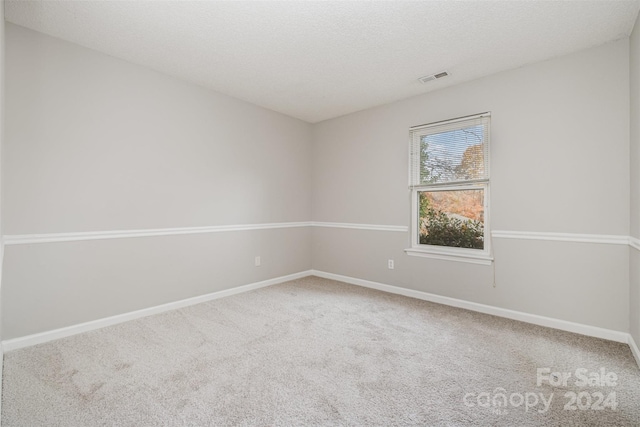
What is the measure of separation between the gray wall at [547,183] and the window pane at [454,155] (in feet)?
0.49

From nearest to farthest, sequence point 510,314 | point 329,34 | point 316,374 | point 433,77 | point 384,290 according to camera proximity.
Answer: point 316,374, point 329,34, point 510,314, point 433,77, point 384,290

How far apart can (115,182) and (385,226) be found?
3.07 m

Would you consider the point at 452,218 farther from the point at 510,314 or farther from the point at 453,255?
the point at 510,314

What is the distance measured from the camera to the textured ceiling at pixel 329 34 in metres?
2.06

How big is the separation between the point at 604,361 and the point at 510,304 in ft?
2.79

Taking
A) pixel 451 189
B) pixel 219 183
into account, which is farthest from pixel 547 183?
pixel 219 183

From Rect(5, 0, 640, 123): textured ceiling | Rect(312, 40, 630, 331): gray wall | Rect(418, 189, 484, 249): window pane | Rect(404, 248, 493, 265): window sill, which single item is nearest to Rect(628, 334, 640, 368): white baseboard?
Rect(312, 40, 630, 331): gray wall

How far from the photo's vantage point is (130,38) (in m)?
2.45

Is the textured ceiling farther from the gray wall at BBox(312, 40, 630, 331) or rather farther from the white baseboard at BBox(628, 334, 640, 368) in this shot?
the white baseboard at BBox(628, 334, 640, 368)

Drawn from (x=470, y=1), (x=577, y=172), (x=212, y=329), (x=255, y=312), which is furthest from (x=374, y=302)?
(x=470, y=1)

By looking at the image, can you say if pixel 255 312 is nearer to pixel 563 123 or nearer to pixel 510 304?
pixel 510 304

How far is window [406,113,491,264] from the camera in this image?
3.14m

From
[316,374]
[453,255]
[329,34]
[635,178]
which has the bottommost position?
[316,374]

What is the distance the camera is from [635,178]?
220 centimetres
